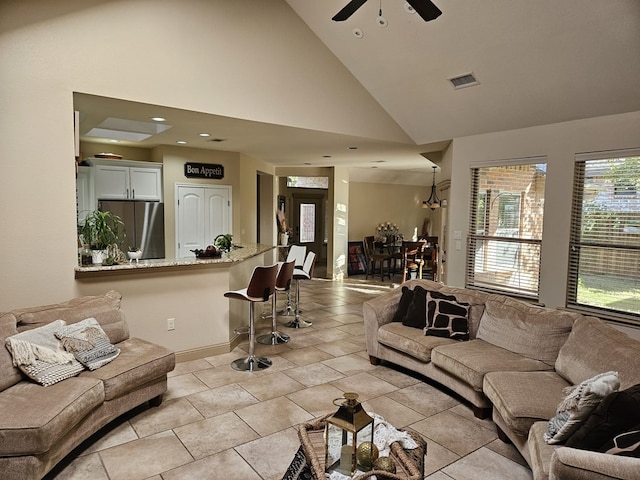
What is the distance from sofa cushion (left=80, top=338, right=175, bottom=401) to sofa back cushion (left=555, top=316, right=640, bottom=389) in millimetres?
2987

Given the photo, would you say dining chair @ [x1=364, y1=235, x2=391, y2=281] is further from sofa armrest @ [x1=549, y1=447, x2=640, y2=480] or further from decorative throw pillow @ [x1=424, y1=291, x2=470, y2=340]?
sofa armrest @ [x1=549, y1=447, x2=640, y2=480]

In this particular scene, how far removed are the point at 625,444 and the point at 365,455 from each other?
1.12m

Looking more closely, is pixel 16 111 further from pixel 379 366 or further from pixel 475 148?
pixel 475 148

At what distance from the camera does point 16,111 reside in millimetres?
3193

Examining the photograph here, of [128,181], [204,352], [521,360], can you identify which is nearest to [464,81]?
[521,360]

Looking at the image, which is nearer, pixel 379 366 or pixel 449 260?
pixel 379 366

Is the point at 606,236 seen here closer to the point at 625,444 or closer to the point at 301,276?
the point at 625,444

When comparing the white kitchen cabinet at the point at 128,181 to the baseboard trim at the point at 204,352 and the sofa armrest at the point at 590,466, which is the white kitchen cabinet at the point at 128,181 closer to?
the baseboard trim at the point at 204,352

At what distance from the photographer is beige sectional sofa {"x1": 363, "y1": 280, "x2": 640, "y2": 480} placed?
6.84ft

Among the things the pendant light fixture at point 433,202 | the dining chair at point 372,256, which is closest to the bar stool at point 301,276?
the dining chair at point 372,256

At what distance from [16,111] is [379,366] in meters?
3.99

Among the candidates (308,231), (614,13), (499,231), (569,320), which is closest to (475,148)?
(499,231)

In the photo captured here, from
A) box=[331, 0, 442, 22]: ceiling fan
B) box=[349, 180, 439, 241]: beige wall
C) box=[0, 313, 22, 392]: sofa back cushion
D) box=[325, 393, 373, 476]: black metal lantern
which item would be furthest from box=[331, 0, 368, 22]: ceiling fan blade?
box=[349, 180, 439, 241]: beige wall

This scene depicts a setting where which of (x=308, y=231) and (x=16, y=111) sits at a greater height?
(x=16, y=111)
